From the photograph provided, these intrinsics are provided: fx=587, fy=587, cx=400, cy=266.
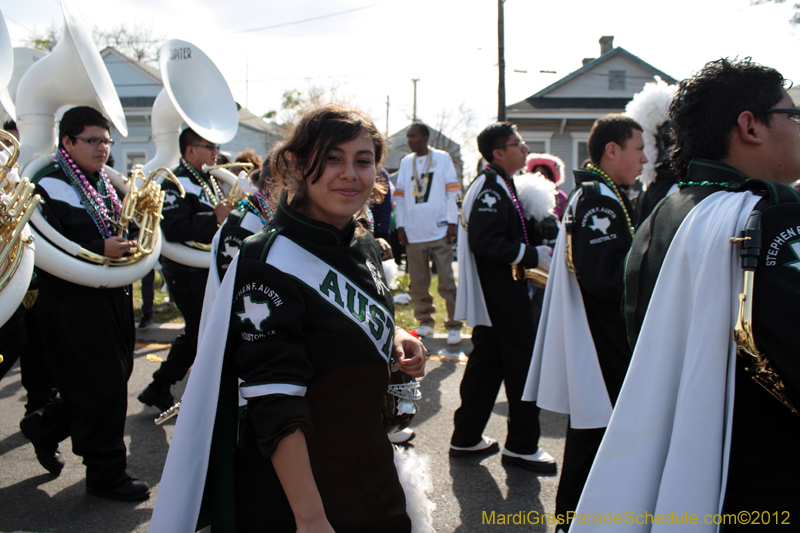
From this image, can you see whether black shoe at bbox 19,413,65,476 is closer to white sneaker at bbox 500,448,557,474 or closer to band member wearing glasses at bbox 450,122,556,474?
band member wearing glasses at bbox 450,122,556,474

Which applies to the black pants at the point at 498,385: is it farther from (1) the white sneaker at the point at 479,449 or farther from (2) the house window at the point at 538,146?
(2) the house window at the point at 538,146

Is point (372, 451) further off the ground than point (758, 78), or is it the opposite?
point (758, 78)

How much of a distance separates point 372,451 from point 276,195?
34.7 inches

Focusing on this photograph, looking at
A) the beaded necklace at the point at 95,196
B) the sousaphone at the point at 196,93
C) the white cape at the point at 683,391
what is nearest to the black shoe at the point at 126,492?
the beaded necklace at the point at 95,196

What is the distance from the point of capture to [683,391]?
1380mm

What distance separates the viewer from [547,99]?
21922mm

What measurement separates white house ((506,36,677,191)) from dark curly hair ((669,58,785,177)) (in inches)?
764

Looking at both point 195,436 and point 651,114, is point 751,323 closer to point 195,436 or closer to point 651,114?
point 195,436

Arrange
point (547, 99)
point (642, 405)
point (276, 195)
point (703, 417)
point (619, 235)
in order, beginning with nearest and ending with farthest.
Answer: point (703, 417), point (642, 405), point (276, 195), point (619, 235), point (547, 99)

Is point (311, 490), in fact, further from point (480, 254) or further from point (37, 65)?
point (37, 65)

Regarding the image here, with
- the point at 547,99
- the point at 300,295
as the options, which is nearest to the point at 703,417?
the point at 300,295

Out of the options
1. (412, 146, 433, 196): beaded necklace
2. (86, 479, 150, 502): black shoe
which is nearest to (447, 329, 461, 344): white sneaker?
(412, 146, 433, 196): beaded necklace

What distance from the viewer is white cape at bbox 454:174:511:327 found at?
3.88 meters

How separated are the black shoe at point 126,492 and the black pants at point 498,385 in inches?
73.5
